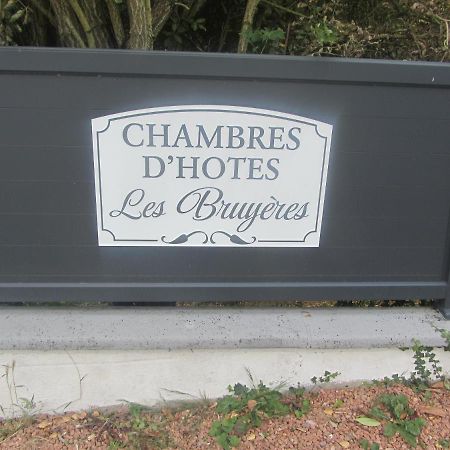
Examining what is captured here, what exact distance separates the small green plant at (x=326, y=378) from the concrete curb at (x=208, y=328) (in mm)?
129

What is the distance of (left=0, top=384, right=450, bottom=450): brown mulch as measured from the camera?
2.23 m

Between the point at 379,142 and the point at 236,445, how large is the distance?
4.92ft

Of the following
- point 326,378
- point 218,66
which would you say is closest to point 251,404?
point 326,378

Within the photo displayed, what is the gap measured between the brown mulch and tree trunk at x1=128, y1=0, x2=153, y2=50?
1.78 meters

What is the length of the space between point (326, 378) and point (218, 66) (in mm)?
1545

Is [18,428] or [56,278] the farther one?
[56,278]

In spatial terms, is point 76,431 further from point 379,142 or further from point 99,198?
point 379,142

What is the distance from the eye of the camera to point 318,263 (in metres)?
2.55

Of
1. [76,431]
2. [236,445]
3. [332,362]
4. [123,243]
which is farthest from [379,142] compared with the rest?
[76,431]

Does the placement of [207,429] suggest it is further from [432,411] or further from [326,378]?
[432,411]

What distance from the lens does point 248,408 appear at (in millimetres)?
2365

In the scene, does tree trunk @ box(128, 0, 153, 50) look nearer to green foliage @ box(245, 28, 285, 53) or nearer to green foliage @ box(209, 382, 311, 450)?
green foliage @ box(245, 28, 285, 53)

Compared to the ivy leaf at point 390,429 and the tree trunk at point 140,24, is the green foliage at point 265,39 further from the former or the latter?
the ivy leaf at point 390,429

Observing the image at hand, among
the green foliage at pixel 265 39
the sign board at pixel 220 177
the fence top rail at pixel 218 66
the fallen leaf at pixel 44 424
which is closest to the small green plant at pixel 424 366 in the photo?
the sign board at pixel 220 177
